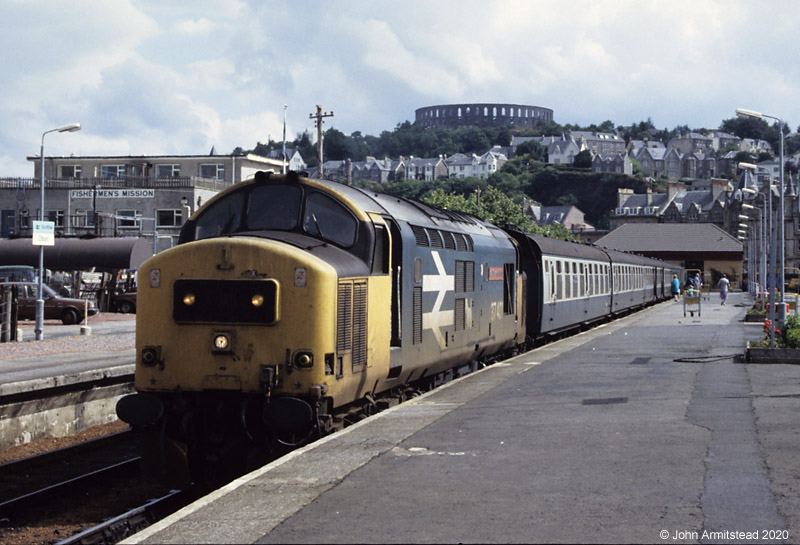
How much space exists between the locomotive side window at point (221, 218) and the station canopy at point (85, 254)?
40.8 meters

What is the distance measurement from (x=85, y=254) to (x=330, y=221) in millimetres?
43525

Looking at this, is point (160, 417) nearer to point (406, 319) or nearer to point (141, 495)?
point (141, 495)

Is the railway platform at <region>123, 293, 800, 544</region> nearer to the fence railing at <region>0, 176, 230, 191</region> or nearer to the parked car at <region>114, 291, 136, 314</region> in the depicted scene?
the parked car at <region>114, 291, 136, 314</region>

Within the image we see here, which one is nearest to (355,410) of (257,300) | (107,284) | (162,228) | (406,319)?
(406,319)

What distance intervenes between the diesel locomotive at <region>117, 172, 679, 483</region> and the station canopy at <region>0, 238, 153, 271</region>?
40467 millimetres

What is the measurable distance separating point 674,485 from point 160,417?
5569mm

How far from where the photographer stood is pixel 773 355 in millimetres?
20703

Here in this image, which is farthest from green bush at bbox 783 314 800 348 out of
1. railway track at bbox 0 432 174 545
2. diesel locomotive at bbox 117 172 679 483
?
railway track at bbox 0 432 174 545

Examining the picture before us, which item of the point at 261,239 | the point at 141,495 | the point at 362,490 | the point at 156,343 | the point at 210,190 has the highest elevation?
the point at 210,190

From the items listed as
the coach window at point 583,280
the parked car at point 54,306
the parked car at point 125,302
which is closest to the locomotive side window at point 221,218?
the coach window at point 583,280

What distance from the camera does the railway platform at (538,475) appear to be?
7.48 m

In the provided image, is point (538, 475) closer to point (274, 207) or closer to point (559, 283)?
point (274, 207)

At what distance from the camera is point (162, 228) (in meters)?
71.2

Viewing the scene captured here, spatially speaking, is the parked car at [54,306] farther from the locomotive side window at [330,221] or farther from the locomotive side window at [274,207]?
the locomotive side window at [330,221]
